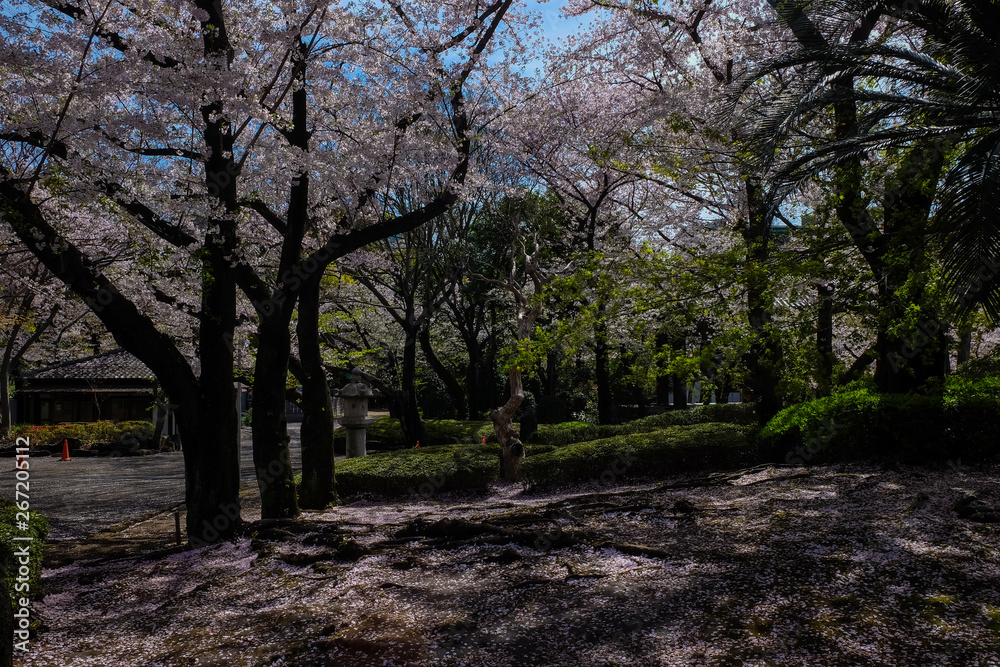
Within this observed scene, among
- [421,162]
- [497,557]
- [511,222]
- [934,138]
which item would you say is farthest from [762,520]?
[511,222]

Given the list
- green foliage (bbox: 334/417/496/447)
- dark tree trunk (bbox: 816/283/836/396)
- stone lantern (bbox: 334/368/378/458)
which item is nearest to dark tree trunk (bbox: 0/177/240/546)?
stone lantern (bbox: 334/368/378/458)

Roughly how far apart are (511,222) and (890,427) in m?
14.8

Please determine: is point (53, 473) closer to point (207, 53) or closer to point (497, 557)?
point (207, 53)

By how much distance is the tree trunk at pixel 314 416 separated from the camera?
10664 millimetres

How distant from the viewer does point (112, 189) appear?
805 centimetres

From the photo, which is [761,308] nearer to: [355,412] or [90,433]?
[355,412]

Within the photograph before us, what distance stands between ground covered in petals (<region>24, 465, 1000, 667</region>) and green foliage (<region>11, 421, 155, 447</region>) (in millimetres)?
20869

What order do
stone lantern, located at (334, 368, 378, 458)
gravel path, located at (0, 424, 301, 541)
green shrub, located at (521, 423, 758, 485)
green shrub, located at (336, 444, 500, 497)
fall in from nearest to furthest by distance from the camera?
gravel path, located at (0, 424, 301, 541)
green shrub, located at (521, 423, 758, 485)
green shrub, located at (336, 444, 500, 497)
stone lantern, located at (334, 368, 378, 458)

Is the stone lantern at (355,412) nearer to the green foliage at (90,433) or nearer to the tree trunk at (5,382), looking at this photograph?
the green foliage at (90,433)

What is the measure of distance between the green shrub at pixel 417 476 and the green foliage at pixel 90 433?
17435mm

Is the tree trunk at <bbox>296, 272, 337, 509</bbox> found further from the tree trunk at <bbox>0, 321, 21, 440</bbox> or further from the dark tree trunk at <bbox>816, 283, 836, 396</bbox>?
the tree trunk at <bbox>0, 321, 21, 440</bbox>

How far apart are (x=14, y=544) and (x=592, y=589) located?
14.4ft

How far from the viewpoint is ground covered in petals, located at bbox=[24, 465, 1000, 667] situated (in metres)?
4.38

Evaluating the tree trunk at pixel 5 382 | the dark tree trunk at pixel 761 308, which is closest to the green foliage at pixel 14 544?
the dark tree trunk at pixel 761 308
